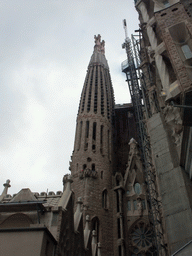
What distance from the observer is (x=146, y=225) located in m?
21.1

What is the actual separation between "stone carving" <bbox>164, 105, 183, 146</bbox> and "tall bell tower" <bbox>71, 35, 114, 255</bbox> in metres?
11.0

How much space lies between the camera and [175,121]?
1156cm

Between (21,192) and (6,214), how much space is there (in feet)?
5.39

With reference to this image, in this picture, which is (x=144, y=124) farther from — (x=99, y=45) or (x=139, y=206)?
(x=99, y=45)

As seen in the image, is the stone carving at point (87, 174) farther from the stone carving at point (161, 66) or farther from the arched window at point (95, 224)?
the stone carving at point (161, 66)

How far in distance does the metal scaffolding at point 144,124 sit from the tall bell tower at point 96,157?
128 inches

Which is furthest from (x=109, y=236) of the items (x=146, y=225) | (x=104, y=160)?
(x=104, y=160)

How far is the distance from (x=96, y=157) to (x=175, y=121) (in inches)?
562

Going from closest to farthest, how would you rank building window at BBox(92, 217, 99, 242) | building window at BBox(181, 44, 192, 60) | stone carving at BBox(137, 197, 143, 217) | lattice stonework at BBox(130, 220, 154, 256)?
building window at BBox(181, 44, 192, 60)
building window at BBox(92, 217, 99, 242)
lattice stonework at BBox(130, 220, 154, 256)
stone carving at BBox(137, 197, 143, 217)

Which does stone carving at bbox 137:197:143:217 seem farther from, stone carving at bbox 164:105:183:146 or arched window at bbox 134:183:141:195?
stone carving at bbox 164:105:183:146

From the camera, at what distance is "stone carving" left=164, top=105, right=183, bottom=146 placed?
10.9m

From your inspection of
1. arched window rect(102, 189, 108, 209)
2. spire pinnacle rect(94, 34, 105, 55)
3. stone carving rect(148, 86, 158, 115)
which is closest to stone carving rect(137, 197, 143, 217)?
arched window rect(102, 189, 108, 209)

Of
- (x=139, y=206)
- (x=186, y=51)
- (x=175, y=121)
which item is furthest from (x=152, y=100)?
(x=139, y=206)

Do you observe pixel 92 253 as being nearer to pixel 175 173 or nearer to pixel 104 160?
pixel 175 173
